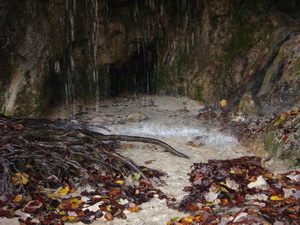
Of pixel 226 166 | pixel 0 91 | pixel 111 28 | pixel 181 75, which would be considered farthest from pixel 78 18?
pixel 226 166

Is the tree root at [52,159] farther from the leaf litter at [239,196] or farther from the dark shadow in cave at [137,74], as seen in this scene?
the dark shadow in cave at [137,74]

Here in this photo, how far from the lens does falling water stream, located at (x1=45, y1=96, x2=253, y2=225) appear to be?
3.13 meters

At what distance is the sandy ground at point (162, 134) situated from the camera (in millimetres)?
3068

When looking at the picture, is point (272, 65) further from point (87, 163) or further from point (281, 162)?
point (87, 163)

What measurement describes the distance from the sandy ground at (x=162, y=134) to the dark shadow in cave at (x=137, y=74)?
631 mm

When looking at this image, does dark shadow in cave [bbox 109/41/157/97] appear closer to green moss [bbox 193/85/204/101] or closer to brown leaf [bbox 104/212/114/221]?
green moss [bbox 193/85/204/101]

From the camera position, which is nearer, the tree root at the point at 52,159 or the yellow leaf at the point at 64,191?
the yellow leaf at the point at 64,191

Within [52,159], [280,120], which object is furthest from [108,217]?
[280,120]

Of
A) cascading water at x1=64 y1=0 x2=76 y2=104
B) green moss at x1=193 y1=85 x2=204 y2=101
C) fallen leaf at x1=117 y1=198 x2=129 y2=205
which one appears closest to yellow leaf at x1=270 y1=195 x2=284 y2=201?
fallen leaf at x1=117 y1=198 x2=129 y2=205

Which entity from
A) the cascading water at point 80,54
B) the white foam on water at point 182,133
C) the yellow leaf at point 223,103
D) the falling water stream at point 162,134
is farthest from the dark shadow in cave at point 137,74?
the white foam on water at point 182,133

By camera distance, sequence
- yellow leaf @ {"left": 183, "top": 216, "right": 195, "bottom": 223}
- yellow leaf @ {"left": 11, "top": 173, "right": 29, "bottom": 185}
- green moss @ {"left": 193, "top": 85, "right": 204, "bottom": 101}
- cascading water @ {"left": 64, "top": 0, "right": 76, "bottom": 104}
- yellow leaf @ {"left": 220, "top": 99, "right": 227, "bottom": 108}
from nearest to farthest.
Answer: yellow leaf @ {"left": 183, "top": 216, "right": 195, "bottom": 223} < yellow leaf @ {"left": 11, "top": 173, "right": 29, "bottom": 185} < cascading water @ {"left": 64, "top": 0, "right": 76, "bottom": 104} < yellow leaf @ {"left": 220, "top": 99, "right": 227, "bottom": 108} < green moss @ {"left": 193, "top": 85, "right": 204, "bottom": 101}

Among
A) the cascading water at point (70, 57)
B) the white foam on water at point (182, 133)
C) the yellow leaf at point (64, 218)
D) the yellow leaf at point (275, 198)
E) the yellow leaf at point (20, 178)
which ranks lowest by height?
the white foam on water at point (182, 133)

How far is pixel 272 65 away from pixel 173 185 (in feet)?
12.7

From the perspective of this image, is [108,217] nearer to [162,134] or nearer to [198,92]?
[162,134]
